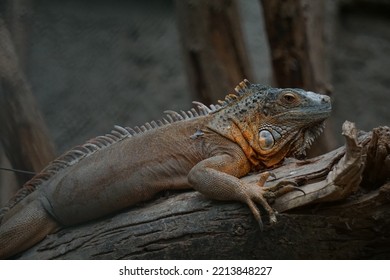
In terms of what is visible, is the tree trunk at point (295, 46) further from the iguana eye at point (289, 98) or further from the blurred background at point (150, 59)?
the iguana eye at point (289, 98)

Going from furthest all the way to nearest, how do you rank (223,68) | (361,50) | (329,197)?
1. (361,50)
2. (223,68)
3. (329,197)

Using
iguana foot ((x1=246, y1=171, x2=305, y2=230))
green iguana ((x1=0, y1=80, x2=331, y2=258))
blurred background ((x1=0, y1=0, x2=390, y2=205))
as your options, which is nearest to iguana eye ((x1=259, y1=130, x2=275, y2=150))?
green iguana ((x1=0, y1=80, x2=331, y2=258))

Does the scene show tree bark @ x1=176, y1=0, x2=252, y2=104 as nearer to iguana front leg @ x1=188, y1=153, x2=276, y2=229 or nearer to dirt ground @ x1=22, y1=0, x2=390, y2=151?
dirt ground @ x1=22, y1=0, x2=390, y2=151

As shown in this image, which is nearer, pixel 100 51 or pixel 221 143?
pixel 221 143

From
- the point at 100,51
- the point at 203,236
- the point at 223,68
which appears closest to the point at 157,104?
the point at 223,68

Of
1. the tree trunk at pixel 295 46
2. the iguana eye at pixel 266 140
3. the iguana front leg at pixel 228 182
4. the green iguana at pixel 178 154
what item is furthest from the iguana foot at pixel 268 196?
the tree trunk at pixel 295 46
